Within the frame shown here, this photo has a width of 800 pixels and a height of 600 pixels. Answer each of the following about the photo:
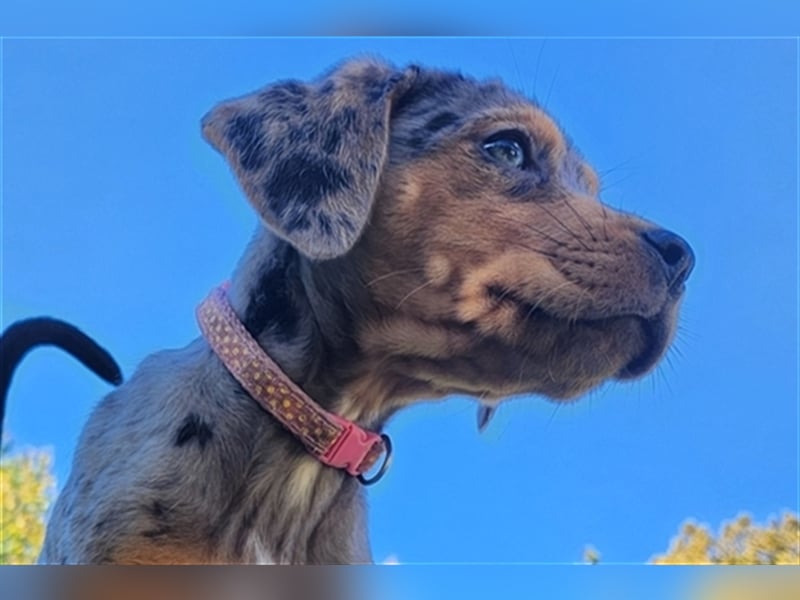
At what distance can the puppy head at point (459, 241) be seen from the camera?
173 centimetres

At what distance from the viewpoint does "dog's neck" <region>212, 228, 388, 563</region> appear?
68.3 inches

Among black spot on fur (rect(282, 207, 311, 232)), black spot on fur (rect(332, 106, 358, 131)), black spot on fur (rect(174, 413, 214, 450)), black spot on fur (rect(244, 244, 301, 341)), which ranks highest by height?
black spot on fur (rect(332, 106, 358, 131))

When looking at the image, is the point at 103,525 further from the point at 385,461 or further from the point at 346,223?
the point at 346,223

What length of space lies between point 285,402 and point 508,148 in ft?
1.88

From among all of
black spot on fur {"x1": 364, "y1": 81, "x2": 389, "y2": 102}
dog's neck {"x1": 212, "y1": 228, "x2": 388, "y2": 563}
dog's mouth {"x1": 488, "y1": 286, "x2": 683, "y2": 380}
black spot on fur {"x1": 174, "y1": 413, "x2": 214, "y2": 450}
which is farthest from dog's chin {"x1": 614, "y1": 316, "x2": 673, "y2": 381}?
black spot on fur {"x1": 174, "y1": 413, "x2": 214, "y2": 450}

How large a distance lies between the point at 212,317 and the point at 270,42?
0.50 m

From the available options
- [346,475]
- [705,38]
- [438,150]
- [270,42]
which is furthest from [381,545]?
[705,38]

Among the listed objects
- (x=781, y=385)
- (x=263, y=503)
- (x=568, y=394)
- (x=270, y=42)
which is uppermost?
(x=270, y=42)

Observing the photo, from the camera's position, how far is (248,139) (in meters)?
1.76

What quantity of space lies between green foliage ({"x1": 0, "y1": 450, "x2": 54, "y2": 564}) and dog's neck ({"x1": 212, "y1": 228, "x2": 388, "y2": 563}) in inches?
14.0

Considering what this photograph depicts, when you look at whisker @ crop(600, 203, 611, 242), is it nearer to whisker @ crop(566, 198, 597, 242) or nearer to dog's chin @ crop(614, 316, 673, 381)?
whisker @ crop(566, 198, 597, 242)

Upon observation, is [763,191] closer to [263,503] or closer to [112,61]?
[263,503]

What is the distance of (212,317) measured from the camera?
1790mm

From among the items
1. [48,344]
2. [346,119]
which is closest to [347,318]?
[346,119]
